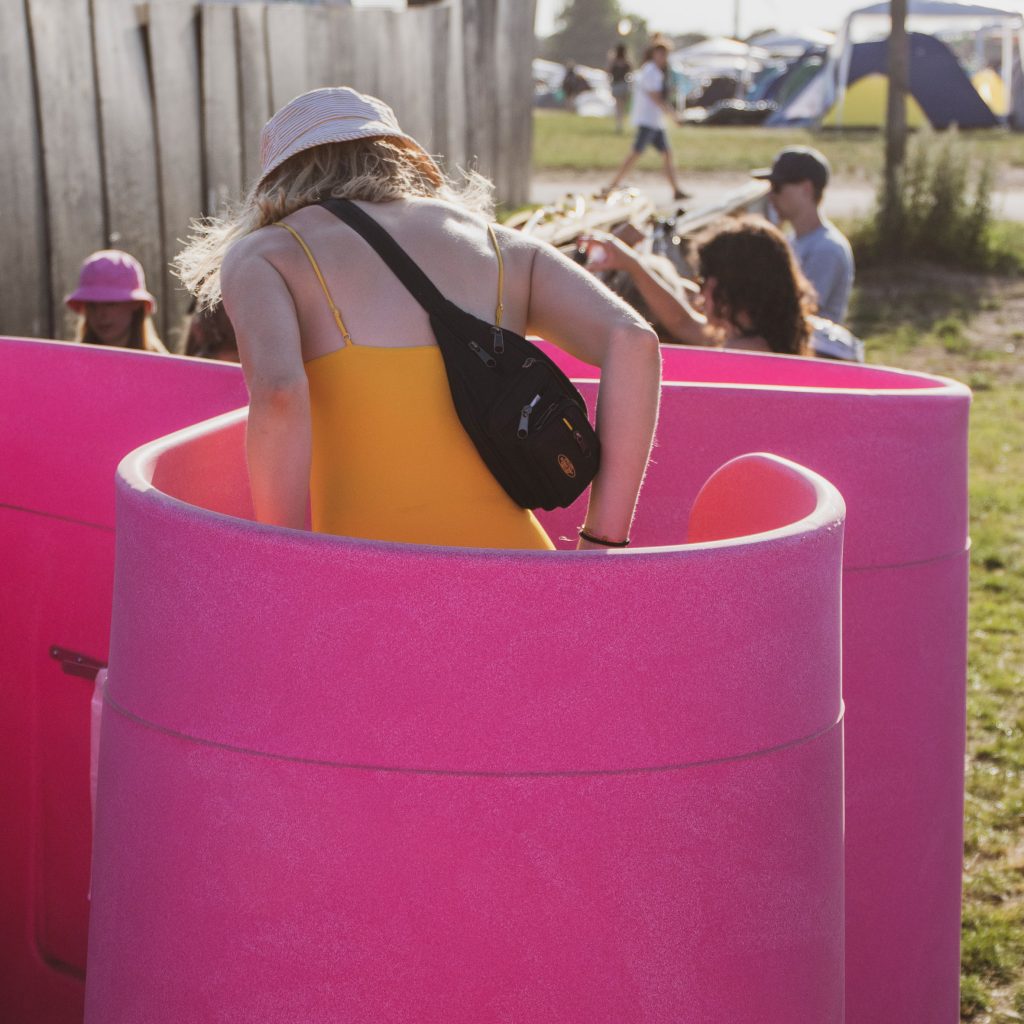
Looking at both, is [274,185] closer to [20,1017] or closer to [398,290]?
[398,290]

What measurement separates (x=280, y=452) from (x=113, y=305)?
9.92 feet

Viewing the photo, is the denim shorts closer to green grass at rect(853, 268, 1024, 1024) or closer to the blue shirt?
green grass at rect(853, 268, 1024, 1024)

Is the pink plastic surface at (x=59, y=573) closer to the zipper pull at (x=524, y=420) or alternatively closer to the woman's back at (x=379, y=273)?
the woman's back at (x=379, y=273)

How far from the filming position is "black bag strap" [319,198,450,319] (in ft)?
6.61

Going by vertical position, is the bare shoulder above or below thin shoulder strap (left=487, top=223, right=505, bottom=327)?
above

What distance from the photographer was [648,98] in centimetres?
1530

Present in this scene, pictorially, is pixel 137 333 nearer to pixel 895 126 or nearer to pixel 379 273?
pixel 379 273

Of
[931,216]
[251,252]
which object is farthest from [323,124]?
[931,216]

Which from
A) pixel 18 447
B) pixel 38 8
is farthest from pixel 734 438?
pixel 38 8

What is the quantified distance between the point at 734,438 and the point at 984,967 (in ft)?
4.54

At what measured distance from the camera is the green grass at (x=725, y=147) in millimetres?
19891

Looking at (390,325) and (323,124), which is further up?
(323,124)

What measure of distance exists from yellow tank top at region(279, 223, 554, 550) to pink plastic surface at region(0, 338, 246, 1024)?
0.67 metres

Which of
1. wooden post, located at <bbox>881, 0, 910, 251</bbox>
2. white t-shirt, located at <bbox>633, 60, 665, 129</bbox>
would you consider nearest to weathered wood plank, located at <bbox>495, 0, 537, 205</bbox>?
wooden post, located at <bbox>881, 0, 910, 251</bbox>
